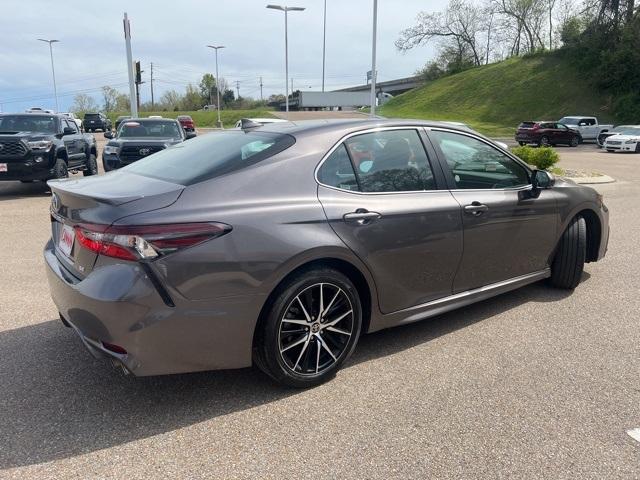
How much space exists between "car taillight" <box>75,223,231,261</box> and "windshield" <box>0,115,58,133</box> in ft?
33.9

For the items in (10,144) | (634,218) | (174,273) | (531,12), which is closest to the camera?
(174,273)

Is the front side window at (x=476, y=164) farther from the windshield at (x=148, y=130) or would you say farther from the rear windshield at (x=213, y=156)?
the windshield at (x=148, y=130)

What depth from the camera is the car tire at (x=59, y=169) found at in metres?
11.0

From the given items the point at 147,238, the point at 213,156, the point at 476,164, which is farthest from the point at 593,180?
the point at 147,238

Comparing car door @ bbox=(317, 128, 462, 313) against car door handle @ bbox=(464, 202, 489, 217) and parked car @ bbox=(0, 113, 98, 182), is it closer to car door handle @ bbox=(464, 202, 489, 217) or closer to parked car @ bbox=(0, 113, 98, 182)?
car door handle @ bbox=(464, 202, 489, 217)

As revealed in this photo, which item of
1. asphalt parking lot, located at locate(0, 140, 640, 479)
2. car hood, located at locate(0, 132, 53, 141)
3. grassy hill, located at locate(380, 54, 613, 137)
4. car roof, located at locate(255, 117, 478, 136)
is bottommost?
asphalt parking lot, located at locate(0, 140, 640, 479)

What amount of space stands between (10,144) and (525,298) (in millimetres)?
9926

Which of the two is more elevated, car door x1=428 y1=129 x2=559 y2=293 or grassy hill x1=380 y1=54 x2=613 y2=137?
grassy hill x1=380 y1=54 x2=613 y2=137

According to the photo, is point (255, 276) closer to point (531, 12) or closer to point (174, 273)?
point (174, 273)

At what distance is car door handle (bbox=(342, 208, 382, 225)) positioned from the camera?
3268 millimetres

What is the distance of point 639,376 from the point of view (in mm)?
3477

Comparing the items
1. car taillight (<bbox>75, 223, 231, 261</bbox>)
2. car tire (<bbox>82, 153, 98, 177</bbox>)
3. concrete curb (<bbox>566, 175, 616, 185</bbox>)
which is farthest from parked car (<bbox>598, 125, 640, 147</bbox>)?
car taillight (<bbox>75, 223, 231, 261</bbox>)

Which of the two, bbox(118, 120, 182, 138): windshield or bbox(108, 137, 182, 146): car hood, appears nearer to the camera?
bbox(108, 137, 182, 146): car hood

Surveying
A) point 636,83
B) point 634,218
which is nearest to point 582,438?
point 634,218
